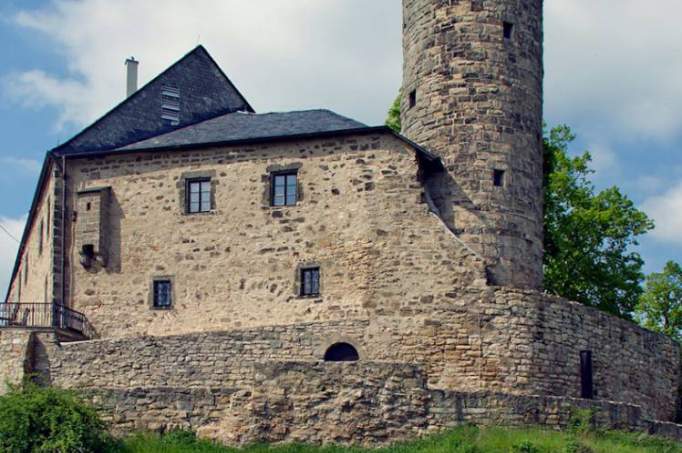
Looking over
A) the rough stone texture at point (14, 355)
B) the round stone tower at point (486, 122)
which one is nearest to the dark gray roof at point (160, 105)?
the rough stone texture at point (14, 355)

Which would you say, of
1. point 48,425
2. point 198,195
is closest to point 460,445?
point 48,425

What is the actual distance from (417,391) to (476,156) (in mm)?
8084

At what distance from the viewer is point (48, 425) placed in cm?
2580

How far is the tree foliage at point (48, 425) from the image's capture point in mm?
25516

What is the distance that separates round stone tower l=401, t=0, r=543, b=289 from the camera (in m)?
33.1

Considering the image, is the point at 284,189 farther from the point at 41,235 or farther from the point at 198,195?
the point at 41,235

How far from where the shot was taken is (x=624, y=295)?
41781 millimetres

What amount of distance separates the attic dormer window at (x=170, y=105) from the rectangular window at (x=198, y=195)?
4357 millimetres

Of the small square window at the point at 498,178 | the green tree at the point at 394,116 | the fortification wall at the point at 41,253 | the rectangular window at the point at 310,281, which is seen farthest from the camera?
the green tree at the point at 394,116

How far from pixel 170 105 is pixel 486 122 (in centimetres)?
967

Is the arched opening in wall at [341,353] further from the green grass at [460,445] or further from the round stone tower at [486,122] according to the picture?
the green grass at [460,445]

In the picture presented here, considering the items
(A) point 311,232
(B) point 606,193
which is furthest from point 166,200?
(B) point 606,193

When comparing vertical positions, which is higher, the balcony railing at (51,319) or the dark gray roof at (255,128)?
the dark gray roof at (255,128)

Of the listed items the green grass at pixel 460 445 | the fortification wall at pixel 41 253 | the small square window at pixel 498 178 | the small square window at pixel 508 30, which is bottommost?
the green grass at pixel 460 445
